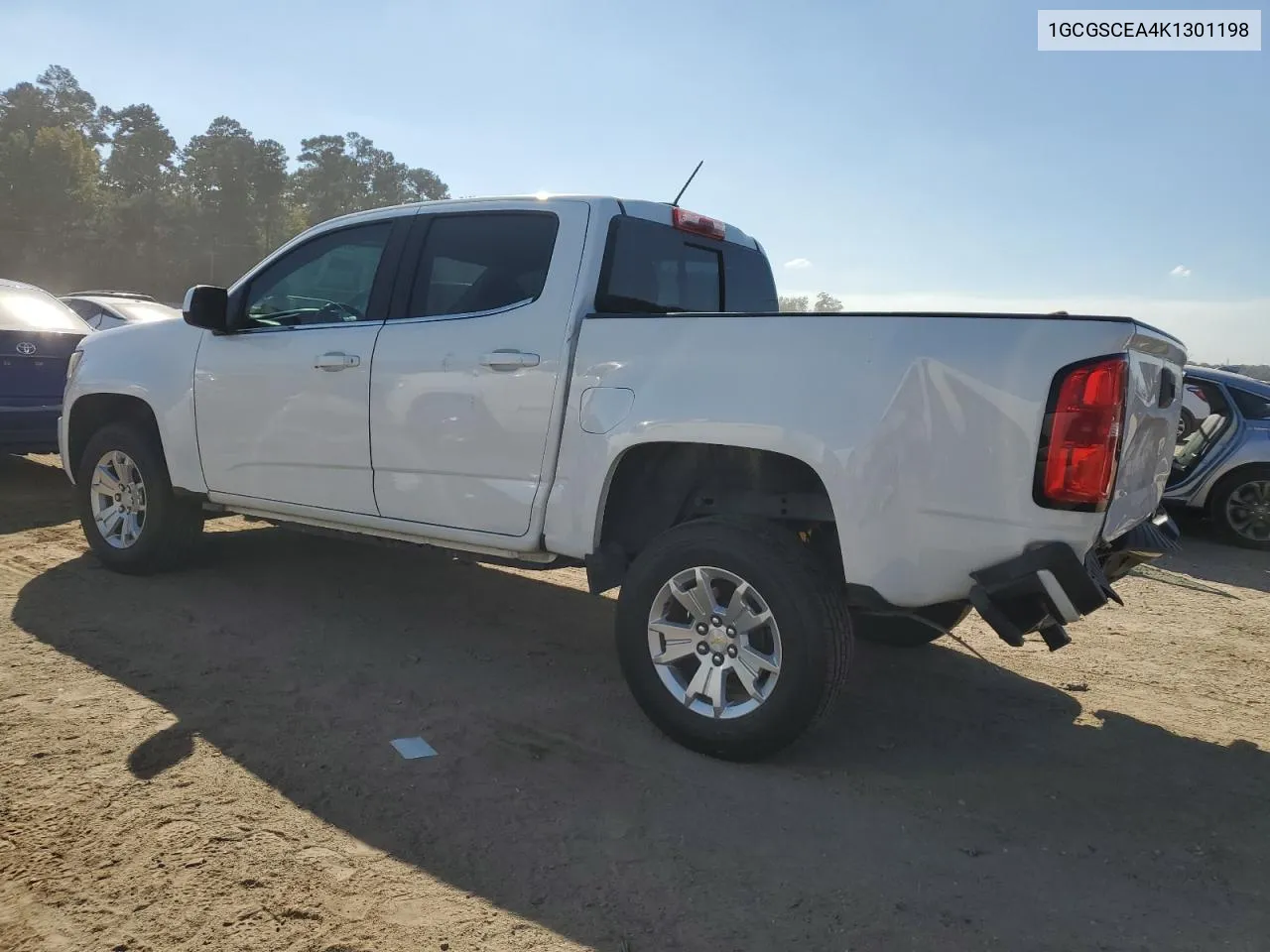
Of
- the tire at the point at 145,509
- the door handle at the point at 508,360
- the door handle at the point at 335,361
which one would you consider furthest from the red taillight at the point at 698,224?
the tire at the point at 145,509

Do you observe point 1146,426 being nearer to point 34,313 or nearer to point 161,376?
point 161,376

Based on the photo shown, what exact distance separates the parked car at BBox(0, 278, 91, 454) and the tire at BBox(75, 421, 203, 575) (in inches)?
90.6

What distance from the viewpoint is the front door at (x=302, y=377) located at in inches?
175

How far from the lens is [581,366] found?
3715 millimetres

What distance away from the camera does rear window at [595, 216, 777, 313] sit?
401 cm

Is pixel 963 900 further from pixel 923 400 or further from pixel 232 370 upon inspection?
pixel 232 370

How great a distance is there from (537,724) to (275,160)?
255 ft

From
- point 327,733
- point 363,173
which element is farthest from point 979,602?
point 363,173

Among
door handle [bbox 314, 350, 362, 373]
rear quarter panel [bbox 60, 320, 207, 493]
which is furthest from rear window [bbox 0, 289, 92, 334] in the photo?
door handle [bbox 314, 350, 362, 373]

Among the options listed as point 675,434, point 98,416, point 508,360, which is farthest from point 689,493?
point 98,416

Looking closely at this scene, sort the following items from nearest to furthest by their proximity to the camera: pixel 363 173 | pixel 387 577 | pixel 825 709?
pixel 825 709 < pixel 387 577 < pixel 363 173

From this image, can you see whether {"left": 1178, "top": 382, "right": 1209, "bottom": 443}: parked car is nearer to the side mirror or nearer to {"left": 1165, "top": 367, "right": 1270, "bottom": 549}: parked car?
{"left": 1165, "top": 367, "right": 1270, "bottom": 549}: parked car

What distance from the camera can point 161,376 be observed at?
5.23 m

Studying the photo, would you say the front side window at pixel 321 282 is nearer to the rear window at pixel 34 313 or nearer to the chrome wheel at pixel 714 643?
the chrome wheel at pixel 714 643
